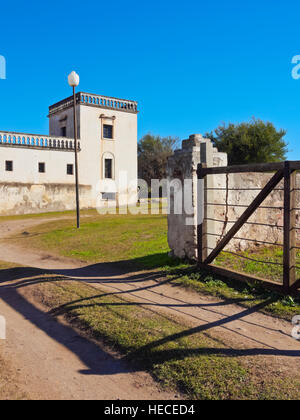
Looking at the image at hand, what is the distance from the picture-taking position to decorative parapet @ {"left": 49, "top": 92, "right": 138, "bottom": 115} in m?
28.3

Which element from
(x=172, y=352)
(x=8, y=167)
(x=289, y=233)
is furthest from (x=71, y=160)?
(x=172, y=352)

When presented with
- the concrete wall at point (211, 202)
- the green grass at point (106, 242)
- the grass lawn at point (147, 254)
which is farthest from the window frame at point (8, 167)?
the concrete wall at point (211, 202)

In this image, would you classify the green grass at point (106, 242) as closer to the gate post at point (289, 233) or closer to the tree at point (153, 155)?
the gate post at point (289, 233)

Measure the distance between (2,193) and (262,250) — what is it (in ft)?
68.7

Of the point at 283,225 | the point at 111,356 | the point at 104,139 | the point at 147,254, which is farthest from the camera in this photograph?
the point at 104,139

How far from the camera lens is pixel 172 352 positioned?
13.0ft

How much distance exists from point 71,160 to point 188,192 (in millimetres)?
22155

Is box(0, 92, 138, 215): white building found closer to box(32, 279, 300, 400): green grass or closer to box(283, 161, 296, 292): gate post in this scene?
box(32, 279, 300, 400): green grass

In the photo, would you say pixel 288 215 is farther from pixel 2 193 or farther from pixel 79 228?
pixel 2 193

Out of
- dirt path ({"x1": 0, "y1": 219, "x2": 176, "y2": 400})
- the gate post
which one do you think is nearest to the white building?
dirt path ({"x1": 0, "y1": 219, "x2": 176, "y2": 400})

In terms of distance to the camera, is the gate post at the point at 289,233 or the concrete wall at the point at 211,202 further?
the concrete wall at the point at 211,202

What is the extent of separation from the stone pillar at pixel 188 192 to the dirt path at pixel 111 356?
3.52 ft

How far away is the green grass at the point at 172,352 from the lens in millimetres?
3264

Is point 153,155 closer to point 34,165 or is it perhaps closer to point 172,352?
point 34,165
